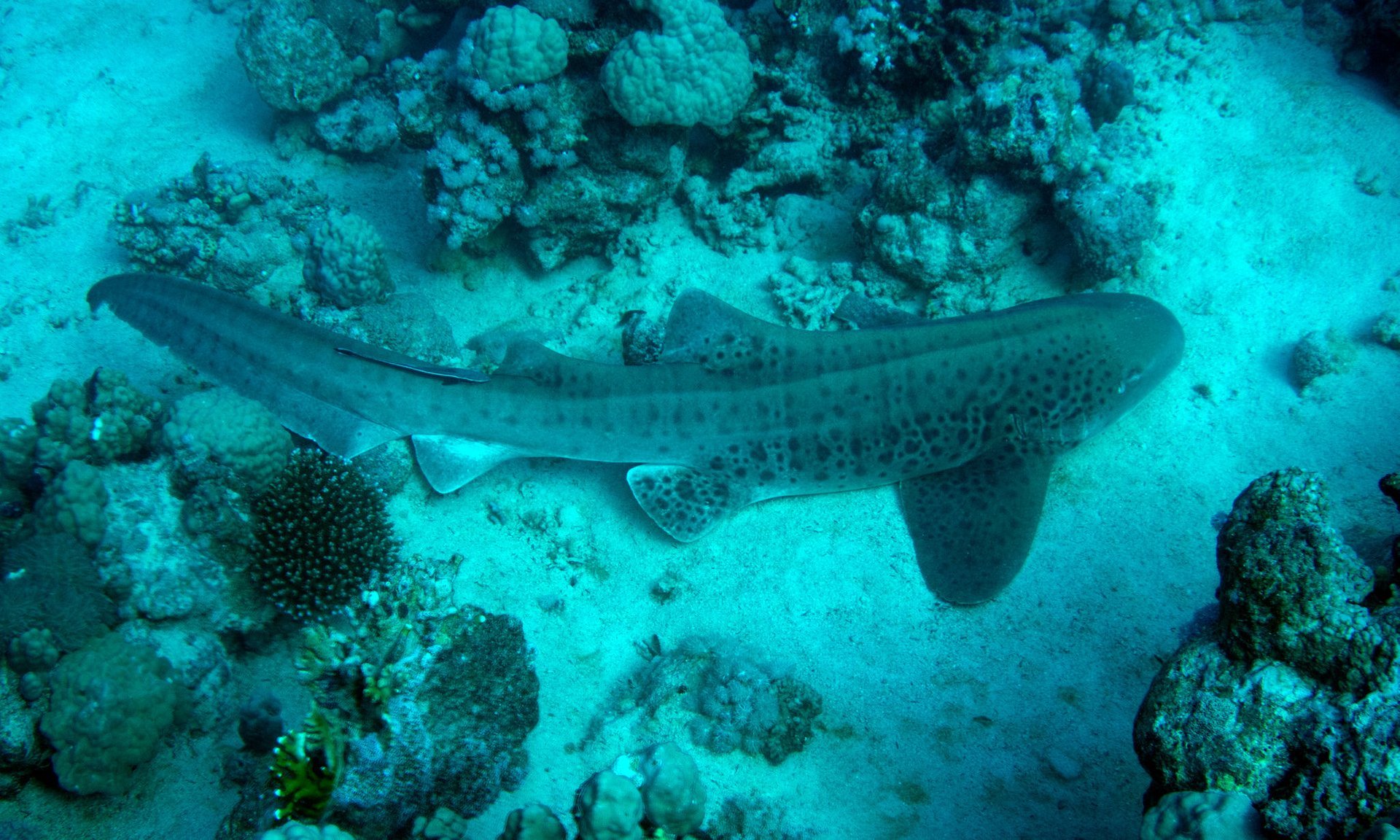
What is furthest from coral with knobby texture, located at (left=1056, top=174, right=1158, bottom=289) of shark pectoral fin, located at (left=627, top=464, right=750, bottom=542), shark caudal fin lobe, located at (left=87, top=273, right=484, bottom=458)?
shark caudal fin lobe, located at (left=87, top=273, right=484, bottom=458)

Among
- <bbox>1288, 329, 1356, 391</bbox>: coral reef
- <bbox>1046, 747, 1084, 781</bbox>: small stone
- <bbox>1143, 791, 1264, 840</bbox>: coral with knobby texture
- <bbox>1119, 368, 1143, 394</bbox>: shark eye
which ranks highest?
<bbox>1288, 329, 1356, 391</bbox>: coral reef

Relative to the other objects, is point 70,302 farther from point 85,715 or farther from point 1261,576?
point 1261,576

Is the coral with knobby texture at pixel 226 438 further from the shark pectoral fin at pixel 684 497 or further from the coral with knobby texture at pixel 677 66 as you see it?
the coral with knobby texture at pixel 677 66

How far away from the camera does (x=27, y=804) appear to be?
4125 millimetres

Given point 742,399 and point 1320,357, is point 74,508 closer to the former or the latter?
point 742,399

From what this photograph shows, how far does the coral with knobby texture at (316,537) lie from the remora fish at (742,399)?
1.00 feet

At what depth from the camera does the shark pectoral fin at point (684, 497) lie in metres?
5.37

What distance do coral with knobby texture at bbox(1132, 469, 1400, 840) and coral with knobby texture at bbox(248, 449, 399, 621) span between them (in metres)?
5.06

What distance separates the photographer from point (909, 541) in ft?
17.4

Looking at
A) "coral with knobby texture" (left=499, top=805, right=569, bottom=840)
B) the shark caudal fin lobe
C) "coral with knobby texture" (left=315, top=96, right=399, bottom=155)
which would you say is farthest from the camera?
"coral with knobby texture" (left=315, top=96, right=399, bottom=155)

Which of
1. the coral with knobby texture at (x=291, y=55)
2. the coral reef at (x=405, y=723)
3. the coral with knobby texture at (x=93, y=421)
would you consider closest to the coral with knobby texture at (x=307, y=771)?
the coral reef at (x=405, y=723)

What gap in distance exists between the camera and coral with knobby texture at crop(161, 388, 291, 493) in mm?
4965

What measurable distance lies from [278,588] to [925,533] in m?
4.90

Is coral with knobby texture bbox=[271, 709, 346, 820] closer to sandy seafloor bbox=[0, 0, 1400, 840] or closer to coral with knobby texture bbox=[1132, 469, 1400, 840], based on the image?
sandy seafloor bbox=[0, 0, 1400, 840]
